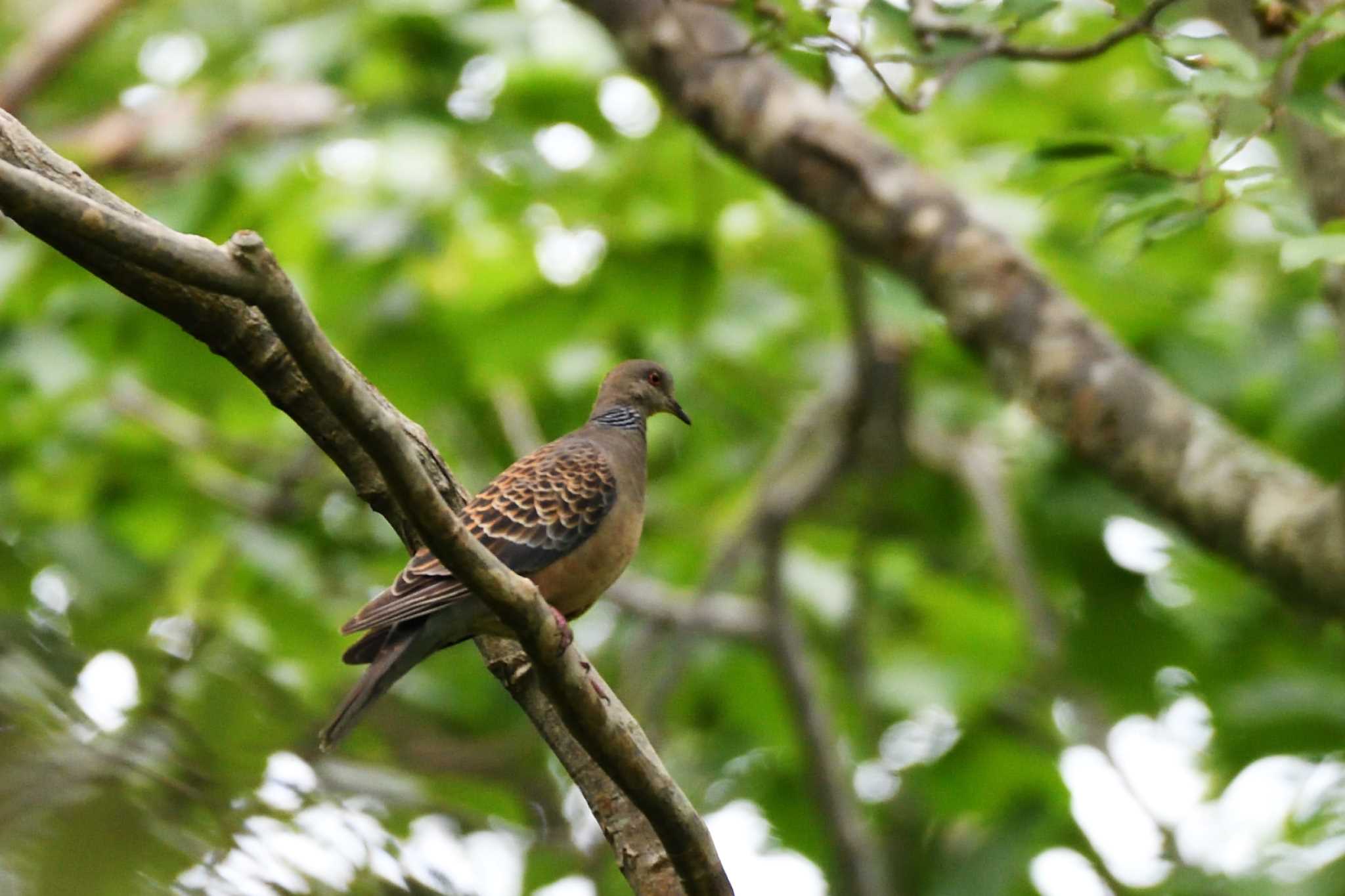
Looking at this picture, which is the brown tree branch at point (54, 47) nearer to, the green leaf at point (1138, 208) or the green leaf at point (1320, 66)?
the green leaf at point (1138, 208)

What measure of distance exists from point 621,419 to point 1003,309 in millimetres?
1404

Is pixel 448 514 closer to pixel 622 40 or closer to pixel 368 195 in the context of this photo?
pixel 622 40

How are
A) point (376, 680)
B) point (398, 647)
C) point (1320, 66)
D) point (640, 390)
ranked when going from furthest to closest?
point (640, 390) → point (398, 647) → point (376, 680) → point (1320, 66)

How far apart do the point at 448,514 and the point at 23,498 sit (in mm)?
7010

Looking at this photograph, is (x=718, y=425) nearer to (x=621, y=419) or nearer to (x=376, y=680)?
(x=621, y=419)

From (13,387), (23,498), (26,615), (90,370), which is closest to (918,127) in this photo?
(90,370)

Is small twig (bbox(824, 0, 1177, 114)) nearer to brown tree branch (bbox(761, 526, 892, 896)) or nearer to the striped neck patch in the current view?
the striped neck patch

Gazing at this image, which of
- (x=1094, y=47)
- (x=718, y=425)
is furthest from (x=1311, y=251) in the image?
(x=718, y=425)

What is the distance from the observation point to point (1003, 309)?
5.25m

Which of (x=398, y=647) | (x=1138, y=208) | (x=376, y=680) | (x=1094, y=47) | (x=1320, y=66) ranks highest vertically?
(x=1094, y=47)

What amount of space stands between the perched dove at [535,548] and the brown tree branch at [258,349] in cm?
18

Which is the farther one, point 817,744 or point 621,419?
point 817,744

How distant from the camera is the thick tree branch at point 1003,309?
15.1ft

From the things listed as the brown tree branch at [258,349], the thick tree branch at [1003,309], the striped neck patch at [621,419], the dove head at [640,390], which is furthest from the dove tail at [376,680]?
the thick tree branch at [1003,309]
